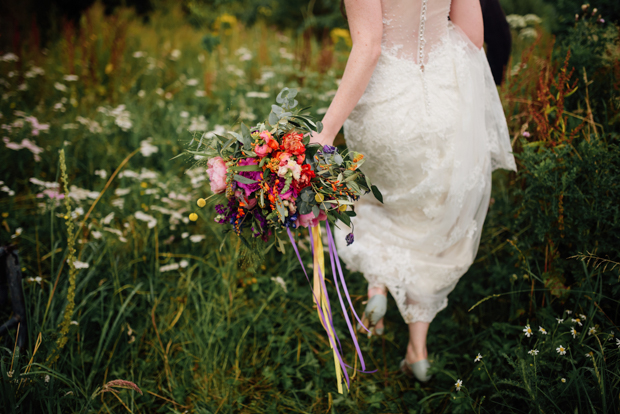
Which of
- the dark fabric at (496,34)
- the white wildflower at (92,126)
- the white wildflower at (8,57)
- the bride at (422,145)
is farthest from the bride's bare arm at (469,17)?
the white wildflower at (8,57)

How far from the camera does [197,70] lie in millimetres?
4859

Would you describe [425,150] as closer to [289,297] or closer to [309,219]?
[309,219]

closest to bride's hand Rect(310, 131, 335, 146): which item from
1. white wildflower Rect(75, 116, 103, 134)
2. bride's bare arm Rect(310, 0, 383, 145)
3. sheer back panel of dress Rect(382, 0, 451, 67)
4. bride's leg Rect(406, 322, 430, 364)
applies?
bride's bare arm Rect(310, 0, 383, 145)

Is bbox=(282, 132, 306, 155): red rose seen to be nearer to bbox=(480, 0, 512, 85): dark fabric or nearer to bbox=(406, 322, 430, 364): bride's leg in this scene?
bbox=(406, 322, 430, 364): bride's leg

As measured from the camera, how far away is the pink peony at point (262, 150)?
3.97 feet

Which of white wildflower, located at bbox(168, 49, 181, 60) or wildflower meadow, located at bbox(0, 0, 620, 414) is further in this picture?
white wildflower, located at bbox(168, 49, 181, 60)

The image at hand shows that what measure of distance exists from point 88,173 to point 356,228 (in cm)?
219

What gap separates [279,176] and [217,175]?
21 cm

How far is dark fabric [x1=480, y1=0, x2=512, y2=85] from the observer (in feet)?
6.69

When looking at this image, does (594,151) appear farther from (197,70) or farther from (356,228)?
(197,70)

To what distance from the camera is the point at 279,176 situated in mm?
1233

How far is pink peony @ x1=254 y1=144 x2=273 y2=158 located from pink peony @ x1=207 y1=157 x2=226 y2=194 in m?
0.14

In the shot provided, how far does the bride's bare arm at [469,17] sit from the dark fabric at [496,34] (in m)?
0.31

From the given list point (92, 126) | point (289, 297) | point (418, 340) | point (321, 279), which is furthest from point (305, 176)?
point (92, 126)
